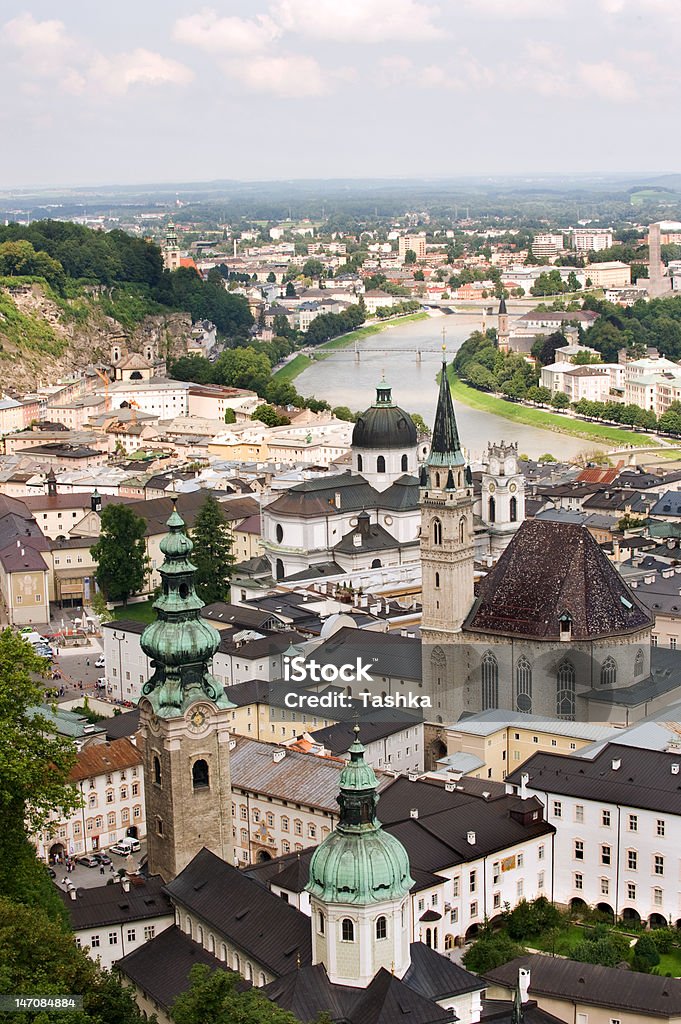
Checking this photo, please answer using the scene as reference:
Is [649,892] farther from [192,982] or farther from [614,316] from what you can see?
[614,316]

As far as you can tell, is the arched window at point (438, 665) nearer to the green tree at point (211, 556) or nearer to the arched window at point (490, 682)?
the arched window at point (490, 682)

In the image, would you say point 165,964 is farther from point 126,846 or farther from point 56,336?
point 56,336

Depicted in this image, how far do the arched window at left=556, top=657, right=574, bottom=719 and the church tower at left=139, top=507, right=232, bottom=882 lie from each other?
14.3 meters

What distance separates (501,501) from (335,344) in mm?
107185

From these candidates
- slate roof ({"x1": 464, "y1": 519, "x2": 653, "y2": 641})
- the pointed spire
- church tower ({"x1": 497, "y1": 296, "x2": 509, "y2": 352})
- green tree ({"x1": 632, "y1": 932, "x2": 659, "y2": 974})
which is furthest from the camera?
church tower ({"x1": 497, "y1": 296, "x2": 509, "y2": 352})

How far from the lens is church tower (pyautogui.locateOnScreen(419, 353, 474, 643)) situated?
143 feet

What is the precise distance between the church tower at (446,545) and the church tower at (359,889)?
819 inches

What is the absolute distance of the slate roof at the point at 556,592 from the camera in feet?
136

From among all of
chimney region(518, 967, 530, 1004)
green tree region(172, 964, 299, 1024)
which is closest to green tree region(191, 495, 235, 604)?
chimney region(518, 967, 530, 1004)

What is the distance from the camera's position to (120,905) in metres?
28.9

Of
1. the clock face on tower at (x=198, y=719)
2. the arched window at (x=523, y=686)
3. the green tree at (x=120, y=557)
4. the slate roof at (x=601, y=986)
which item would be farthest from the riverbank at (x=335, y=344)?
the slate roof at (x=601, y=986)

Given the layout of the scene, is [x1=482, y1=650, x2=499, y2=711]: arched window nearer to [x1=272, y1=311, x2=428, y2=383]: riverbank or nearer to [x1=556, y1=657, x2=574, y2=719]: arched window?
[x1=556, y1=657, x2=574, y2=719]: arched window

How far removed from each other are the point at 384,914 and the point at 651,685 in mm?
20149

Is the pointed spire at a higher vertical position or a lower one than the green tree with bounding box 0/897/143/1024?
higher
